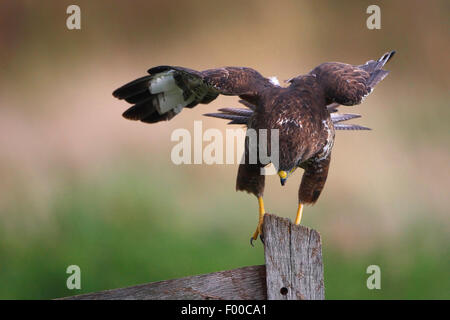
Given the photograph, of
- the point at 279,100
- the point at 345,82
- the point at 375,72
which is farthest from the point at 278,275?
the point at 375,72

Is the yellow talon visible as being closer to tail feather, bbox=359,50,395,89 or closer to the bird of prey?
the bird of prey

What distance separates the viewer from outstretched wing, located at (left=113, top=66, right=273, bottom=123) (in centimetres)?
301

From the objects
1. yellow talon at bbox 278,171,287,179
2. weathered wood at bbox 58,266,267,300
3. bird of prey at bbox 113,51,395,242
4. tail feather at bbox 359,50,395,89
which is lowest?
weathered wood at bbox 58,266,267,300

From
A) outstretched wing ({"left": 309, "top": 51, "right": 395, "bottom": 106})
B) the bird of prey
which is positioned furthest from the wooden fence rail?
outstretched wing ({"left": 309, "top": 51, "right": 395, "bottom": 106})

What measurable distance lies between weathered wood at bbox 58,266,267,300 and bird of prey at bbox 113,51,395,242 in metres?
0.96

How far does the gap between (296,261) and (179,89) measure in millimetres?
1765

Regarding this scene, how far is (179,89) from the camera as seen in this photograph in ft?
10.9

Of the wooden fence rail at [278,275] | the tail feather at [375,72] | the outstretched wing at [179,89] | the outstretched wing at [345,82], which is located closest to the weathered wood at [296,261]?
the wooden fence rail at [278,275]

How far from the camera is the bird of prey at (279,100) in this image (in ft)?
9.36

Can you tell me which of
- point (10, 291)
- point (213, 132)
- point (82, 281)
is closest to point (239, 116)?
point (213, 132)

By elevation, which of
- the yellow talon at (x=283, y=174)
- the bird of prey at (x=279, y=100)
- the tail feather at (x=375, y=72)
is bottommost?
the yellow talon at (x=283, y=174)

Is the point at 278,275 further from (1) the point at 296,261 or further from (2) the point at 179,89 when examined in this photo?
(2) the point at 179,89

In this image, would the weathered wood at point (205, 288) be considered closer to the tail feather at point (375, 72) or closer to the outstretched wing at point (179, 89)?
the outstretched wing at point (179, 89)
